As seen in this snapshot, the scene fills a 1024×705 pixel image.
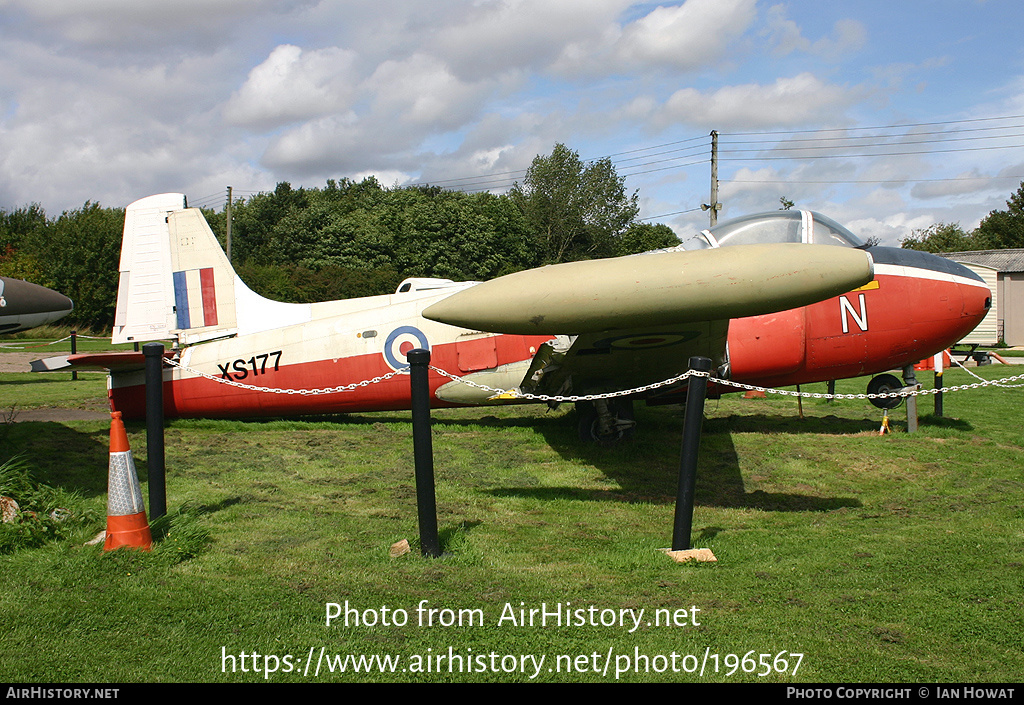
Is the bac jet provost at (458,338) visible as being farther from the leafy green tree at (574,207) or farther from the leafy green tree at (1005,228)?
the leafy green tree at (1005,228)

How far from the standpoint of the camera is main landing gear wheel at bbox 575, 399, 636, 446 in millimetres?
7715

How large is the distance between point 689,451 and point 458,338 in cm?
479

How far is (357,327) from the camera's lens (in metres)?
8.66

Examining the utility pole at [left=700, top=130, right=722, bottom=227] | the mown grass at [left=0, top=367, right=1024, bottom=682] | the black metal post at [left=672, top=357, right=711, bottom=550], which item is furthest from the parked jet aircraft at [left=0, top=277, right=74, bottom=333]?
the utility pole at [left=700, top=130, right=722, bottom=227]

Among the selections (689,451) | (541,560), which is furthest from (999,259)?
(541,560)

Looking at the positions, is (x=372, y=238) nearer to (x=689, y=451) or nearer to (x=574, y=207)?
(x=574, y=207)

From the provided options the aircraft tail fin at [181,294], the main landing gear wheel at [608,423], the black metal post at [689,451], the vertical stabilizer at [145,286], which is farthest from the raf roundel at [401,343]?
the black metal post at [689,451]

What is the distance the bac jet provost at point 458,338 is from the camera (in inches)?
293

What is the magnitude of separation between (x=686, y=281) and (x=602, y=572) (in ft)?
6.32

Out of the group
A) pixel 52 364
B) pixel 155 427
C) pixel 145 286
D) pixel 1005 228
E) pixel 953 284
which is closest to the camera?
pixel 155 427

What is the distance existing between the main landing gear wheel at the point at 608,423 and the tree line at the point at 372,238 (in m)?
26.1

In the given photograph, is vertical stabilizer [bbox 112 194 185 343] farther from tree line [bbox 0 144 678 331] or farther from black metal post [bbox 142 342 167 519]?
tree line [bbox 0 144 678 331]

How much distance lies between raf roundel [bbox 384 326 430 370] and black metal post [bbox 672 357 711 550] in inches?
190

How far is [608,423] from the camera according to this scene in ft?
25.3
